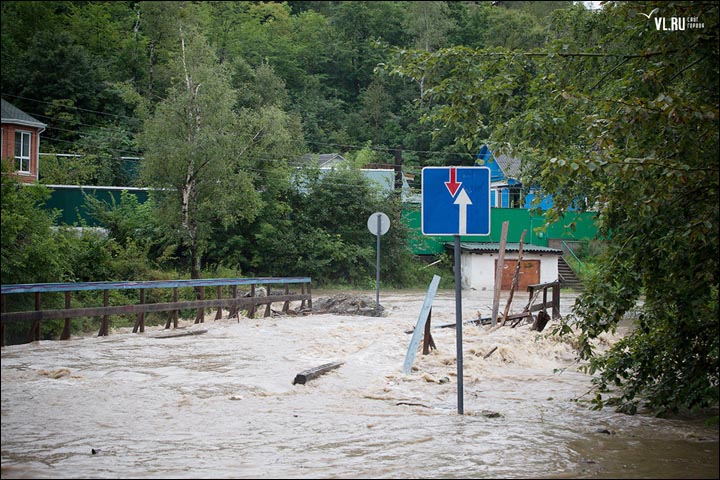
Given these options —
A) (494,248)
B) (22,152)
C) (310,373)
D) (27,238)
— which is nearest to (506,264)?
(494,248)

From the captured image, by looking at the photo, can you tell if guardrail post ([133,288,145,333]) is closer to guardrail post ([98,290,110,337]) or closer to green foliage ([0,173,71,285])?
guardrail post ([98,290,110,337])

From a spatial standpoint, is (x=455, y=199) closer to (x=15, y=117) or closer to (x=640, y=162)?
(x=640, y=162)

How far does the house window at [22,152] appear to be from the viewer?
198 inches

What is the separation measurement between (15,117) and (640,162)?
223 inches

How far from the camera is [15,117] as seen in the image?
4.83 metres

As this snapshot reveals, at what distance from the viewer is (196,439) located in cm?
711

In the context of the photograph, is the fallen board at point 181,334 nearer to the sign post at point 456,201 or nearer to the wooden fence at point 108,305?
the wooden fence at point 108,305

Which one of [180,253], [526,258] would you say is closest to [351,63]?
[526,258]

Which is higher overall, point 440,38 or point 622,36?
point 440,38

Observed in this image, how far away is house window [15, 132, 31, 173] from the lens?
5.03m

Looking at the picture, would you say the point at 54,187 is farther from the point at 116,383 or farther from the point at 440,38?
the point at 440,38

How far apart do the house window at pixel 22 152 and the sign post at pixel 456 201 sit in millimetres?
4792

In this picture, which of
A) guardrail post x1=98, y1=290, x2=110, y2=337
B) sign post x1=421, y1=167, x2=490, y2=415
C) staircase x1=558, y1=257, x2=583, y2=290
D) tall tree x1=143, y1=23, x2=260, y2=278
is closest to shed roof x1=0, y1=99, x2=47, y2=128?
sign post x1=421, y1=167, x2=490, y2=415

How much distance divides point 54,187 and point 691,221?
623cm
